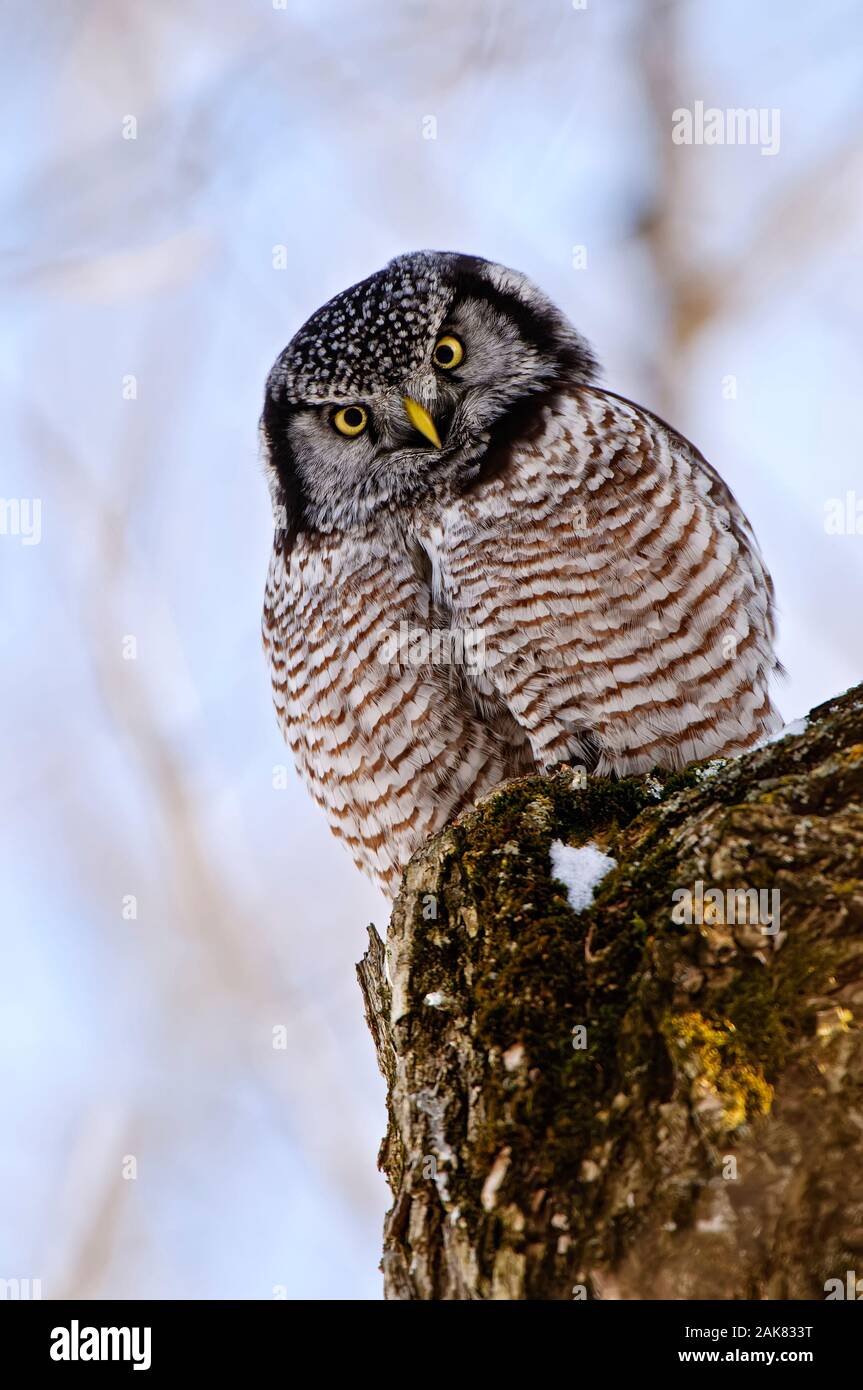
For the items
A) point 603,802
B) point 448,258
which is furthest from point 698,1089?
point 448,258

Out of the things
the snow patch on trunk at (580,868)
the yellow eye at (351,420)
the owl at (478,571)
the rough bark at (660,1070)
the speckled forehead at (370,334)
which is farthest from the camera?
the yellow eye at (351,420)

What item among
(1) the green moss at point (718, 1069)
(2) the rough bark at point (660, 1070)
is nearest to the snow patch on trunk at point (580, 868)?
(2) the rough bark at point (660, 1070)

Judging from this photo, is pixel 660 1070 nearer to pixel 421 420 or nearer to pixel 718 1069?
pixel 718 1069

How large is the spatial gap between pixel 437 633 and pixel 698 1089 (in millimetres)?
2577

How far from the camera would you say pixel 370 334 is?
461cm

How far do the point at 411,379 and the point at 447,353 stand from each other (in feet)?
0.67

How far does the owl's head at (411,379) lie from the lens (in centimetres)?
458

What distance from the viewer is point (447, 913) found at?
2768 millimetres

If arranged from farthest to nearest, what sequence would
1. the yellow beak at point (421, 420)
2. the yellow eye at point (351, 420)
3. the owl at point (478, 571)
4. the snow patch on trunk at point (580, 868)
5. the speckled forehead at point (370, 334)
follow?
the yellow eye at point (351, 420) < the speckled forehead at point (370, 334) < the yellow beak at point (421, 420) < the owl at point (478, 571) < the snow patch on trunk at point (580, 868)

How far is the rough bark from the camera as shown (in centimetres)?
188

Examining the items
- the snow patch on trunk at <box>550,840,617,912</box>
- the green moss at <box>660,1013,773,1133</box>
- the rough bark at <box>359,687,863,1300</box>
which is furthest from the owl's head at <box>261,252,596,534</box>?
the green moss at <box>660,1013,773,1133</box>

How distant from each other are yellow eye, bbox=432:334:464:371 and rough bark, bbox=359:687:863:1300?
8.41 ft

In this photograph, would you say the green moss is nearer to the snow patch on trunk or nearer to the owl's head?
the snow patch on trunk

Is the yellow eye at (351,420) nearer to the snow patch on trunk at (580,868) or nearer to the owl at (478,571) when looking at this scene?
the owl at (478,571)
